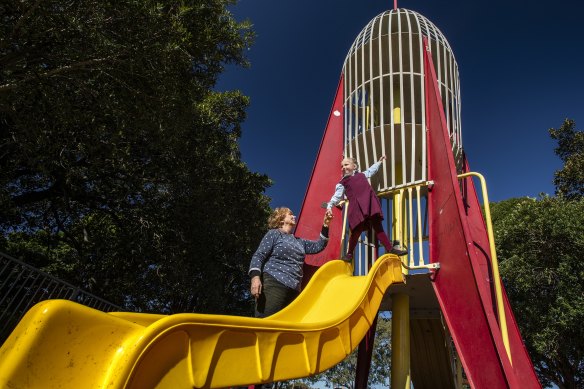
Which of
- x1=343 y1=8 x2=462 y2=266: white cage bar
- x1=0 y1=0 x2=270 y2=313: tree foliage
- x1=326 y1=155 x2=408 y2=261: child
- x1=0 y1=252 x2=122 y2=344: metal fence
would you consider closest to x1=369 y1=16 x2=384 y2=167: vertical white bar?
x1=343 y1=8 x2=462 y2=266: white cage bar

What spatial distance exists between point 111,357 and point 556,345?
52.0ft

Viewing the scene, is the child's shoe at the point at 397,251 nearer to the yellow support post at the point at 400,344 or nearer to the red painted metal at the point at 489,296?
the red painted metal at the point at 489,296

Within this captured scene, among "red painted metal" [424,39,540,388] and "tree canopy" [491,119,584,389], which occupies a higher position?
"tree canopy" [491,119,584,389]

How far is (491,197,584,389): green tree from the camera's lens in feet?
42.5

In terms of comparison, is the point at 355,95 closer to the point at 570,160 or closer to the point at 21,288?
the point at 21,288

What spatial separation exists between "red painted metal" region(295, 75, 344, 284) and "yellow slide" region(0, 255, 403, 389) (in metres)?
3.79

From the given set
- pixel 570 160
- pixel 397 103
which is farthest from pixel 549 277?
pixel 397 103

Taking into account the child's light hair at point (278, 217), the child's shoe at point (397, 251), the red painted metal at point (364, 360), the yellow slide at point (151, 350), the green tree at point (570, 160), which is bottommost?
the yellow slide at point (151, 350)

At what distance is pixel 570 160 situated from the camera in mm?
17016

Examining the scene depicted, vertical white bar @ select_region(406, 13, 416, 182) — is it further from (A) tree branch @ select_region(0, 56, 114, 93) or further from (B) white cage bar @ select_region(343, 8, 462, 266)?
(A) tree branch @ select_region(0, 56, 114, 93)

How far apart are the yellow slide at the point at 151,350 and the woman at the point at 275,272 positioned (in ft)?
3.36

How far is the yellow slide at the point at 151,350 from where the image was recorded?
1355 mm

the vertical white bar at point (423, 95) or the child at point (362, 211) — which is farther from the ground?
the vertical white bar at point (423, 95)

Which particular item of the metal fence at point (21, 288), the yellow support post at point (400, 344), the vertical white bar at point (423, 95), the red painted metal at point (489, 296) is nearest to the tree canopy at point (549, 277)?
the red painted metal at point (489, 296)
